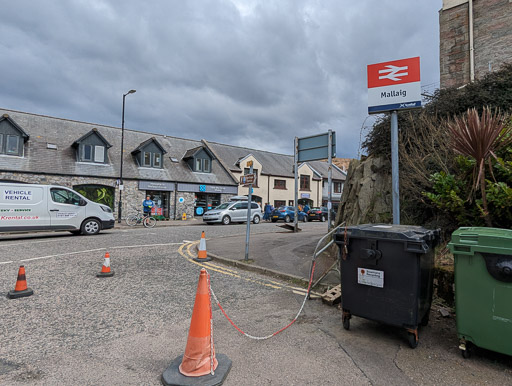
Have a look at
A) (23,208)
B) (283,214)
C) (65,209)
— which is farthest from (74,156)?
(283,214)

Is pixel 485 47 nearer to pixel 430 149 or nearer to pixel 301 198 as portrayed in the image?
pixel 430 149

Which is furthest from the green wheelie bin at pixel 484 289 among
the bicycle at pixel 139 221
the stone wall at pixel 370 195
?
the bicycle at pixel 139 221

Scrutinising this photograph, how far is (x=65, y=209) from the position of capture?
41.7 ft

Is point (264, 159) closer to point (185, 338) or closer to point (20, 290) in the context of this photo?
point (20, 290)

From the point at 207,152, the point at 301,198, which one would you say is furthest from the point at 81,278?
the point at 301,198

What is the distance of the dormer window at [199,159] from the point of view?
94.6ft

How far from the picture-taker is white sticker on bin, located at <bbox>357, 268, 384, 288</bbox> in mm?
3494

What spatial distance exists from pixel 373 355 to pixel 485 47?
1722cm

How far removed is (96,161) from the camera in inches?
929

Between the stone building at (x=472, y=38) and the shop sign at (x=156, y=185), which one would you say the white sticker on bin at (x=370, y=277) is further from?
the shop sign at (x=156, y=185)

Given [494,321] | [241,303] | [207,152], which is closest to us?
[494,321]

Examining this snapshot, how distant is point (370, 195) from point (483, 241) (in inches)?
218

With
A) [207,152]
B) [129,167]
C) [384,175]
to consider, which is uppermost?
[207,152]

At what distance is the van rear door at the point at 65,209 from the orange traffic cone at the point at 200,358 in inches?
472
